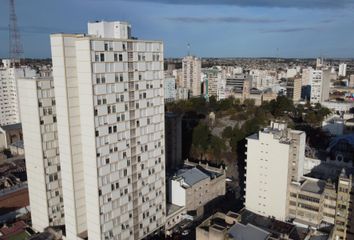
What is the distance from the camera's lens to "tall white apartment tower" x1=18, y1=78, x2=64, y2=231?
81.4ft

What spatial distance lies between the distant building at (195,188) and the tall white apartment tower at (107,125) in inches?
245

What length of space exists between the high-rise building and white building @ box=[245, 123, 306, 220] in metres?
61.6

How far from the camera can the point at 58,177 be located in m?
26.5

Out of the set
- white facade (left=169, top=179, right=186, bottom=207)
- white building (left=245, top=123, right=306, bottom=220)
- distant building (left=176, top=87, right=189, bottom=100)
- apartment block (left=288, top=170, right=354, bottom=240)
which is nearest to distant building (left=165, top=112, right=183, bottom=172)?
white facade (left=169, top=179, right=186, bottom=207)

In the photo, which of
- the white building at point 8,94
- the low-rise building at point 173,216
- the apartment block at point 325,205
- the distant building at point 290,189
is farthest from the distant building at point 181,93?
the apartment block at point 325,205

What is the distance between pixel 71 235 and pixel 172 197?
11.3m

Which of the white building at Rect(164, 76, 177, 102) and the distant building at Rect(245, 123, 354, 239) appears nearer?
the distant building at Rect(245, 123, 354, 239)

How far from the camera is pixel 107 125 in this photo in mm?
21016

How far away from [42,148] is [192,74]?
77005 millimetres

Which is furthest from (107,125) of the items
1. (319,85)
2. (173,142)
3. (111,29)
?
(319,85)

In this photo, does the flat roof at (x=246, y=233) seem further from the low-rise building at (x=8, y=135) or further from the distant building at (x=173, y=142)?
the low-rise building at (x=8, y=135)

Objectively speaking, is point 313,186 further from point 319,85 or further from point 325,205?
point 319,85

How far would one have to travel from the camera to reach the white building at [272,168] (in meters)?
28.1

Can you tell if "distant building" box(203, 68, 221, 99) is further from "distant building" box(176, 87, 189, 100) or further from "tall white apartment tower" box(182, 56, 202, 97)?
"distant building" box(176, 87, 189, 100)
